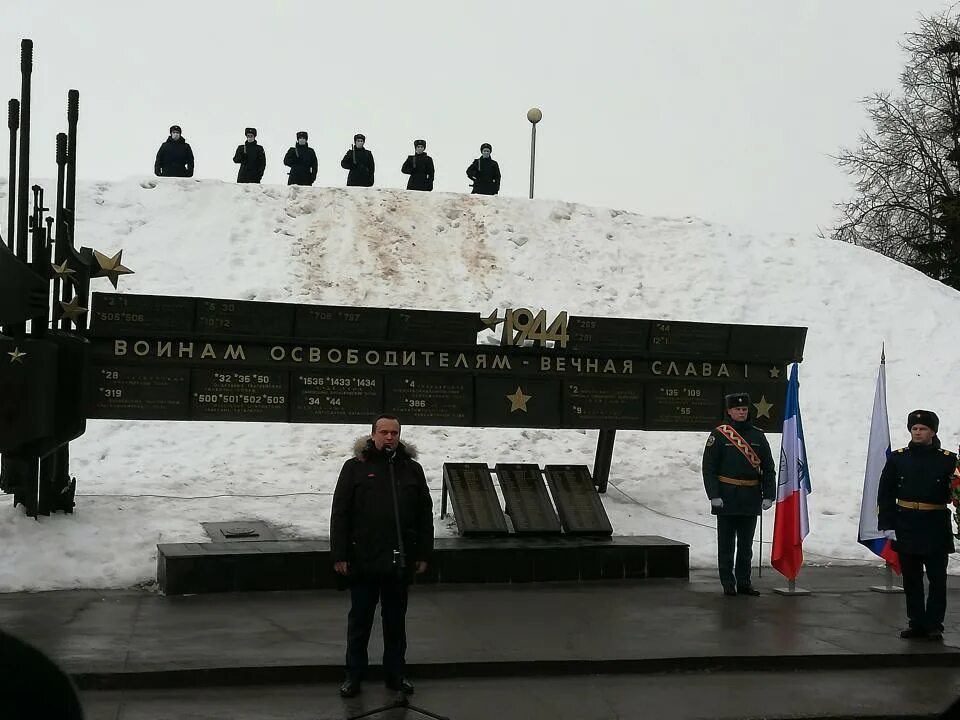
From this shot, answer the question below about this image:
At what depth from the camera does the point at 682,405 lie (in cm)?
1393

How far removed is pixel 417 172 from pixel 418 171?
0.03 meters

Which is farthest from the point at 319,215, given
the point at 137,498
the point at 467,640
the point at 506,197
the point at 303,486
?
the point at 467,640

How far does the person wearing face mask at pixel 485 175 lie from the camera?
2814 cm

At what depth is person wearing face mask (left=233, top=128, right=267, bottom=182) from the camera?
27.4 metres

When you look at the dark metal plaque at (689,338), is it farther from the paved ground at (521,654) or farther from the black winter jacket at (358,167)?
the black winter jacket at (358,167)

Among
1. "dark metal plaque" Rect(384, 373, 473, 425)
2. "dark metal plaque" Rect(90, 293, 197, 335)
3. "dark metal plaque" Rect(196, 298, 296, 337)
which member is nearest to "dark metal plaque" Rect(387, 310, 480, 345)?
"dark metal plaque" Rect(384, 373, 473, 425)

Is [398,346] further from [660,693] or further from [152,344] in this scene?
[660,693]

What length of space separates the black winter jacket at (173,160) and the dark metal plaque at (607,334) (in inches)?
638

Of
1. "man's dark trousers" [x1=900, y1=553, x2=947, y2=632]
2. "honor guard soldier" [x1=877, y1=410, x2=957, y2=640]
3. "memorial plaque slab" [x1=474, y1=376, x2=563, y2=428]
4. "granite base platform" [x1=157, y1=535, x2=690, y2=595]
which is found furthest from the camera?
"memorial plaque slab" [x1=474, y1=376, x2=563, y2=428]

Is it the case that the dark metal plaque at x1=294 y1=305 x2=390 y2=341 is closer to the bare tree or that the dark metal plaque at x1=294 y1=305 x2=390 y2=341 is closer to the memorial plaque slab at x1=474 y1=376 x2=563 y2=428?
the memorial plaque slab at x1=474 y1=376 x2=563 y2=428

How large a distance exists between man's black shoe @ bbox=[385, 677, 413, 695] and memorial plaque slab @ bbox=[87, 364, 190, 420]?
18.6 ft

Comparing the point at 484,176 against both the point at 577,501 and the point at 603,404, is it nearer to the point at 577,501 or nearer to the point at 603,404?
the point at 603,404

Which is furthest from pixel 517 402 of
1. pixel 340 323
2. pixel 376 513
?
pixel 376 513

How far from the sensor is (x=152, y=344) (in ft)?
40.8
